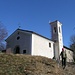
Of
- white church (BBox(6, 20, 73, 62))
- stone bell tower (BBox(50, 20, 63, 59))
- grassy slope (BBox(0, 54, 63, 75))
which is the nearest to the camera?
grassy slope (BBox(0, 54, 63, 75))

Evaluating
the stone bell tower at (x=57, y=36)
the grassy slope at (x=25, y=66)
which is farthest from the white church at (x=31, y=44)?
the grassy slope at (x=25, y=66)

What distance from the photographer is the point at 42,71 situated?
64.1 feet

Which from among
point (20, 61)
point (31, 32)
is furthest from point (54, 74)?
point (31, 32)

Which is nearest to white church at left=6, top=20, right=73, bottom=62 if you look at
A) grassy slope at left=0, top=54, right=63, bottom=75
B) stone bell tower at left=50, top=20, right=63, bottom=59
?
stone bell tower at left=50, top=20, right=63, bottom=59

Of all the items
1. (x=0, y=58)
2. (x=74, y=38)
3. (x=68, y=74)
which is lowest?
(x=68, y=74)

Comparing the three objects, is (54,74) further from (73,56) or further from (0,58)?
(73,56)

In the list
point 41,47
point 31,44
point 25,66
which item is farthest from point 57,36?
point 25,66

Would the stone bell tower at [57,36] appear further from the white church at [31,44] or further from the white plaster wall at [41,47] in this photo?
the white plaster wall at [41,47]

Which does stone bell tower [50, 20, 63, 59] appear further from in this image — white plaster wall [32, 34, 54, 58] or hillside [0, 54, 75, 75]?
hillside [0, 54, 75, 75]

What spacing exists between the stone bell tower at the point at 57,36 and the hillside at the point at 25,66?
28653mm

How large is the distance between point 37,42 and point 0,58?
22.7m

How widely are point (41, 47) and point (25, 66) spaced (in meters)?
25.1

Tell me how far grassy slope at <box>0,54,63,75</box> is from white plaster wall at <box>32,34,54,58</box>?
19.6m

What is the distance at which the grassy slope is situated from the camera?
18475 millimetres
